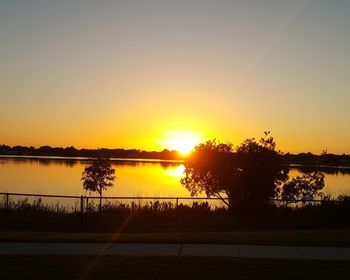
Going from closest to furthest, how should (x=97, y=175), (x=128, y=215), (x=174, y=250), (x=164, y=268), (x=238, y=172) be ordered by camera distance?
(x=164, y=268)
(x=174, y=250)
(x=128, y=215)
(x=238, y=172)
(x=97, y=175)

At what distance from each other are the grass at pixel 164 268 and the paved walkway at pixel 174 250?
0.82 meters

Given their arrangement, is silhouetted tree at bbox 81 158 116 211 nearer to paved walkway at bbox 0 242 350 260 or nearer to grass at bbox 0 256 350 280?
paved walkway at bbox 0 242 350 260

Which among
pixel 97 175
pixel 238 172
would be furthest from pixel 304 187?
pixel 97 175

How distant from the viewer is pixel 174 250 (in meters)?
11.4

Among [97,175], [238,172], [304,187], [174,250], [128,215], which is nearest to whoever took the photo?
[174,250]

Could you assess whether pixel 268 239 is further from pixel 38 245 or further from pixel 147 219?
pixel 147 219

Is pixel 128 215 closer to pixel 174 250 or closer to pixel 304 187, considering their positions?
pixel 174 250

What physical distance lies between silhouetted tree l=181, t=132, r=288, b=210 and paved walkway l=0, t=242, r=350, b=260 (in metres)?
17.0

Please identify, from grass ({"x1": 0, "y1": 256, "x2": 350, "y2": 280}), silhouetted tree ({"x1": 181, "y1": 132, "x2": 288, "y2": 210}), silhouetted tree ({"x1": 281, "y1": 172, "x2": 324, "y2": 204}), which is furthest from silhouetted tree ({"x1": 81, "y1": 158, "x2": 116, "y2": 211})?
grass ({"x1": 0, "y1": 256, "x2": 350, "y2": 280})

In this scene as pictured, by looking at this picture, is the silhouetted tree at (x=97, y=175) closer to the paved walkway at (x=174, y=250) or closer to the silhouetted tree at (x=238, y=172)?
the silhouetted tree at (x=238, y=172)

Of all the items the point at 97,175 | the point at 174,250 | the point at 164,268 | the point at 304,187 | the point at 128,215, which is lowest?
the point at 164,268

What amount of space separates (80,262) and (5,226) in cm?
1192

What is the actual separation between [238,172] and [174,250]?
1995 cm

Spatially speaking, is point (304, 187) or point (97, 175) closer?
point (304, 187)
